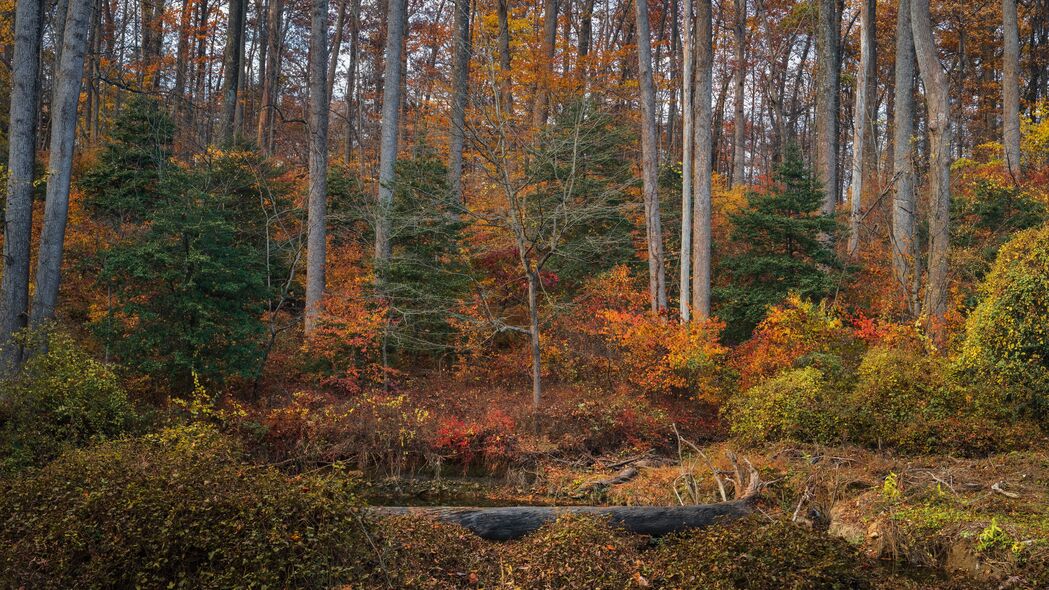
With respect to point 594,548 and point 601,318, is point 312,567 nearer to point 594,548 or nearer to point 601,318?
point 594,548

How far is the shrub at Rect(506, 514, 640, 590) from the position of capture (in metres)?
6.16

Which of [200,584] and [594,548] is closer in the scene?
[200,584]

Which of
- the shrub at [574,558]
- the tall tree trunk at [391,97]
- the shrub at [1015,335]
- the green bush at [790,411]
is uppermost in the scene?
the tall tree trunk at [391,97]

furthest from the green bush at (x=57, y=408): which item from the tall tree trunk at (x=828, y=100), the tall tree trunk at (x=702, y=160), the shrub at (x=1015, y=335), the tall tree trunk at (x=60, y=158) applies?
the tall tree trunk at (x=828, y=100)

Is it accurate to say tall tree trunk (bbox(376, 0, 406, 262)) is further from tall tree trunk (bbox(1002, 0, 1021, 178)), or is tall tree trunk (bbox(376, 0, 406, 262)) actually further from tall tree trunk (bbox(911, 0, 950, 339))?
tall tree trunk (bbox(1002, 0, 1021, 178))

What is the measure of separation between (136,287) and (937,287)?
1393 centimetres

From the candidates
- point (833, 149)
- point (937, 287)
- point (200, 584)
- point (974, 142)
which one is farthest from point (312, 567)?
Result: point (974, 142)

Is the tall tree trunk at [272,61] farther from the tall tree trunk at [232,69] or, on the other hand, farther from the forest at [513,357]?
the forest at [513,357]

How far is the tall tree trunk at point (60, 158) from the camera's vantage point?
11.9m

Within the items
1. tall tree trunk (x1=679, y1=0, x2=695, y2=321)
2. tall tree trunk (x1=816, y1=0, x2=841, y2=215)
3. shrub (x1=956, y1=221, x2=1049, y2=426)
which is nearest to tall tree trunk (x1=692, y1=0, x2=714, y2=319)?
tall tree trunk (x1=679, y1=0, x2=695, y2=321)

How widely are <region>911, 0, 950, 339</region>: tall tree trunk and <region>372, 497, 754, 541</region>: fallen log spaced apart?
7387 mm

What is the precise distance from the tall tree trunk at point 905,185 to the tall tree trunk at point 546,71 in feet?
30.2

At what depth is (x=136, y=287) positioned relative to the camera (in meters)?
12.3

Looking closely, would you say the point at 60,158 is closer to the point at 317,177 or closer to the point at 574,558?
the point at 317,177
